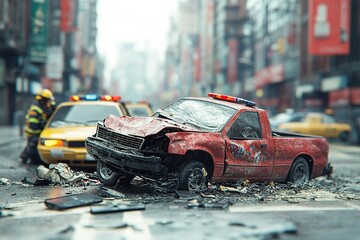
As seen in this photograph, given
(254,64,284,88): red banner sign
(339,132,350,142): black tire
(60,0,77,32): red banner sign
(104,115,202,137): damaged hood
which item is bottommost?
(339,132,350,142): black tire

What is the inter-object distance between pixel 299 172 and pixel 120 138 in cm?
384

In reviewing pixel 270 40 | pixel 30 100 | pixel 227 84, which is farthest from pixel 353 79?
pixel 227 84

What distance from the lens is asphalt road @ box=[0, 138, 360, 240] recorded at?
5.50 meters

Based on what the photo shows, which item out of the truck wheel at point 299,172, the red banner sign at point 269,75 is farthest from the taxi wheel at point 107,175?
the red banner sign at point 269,75

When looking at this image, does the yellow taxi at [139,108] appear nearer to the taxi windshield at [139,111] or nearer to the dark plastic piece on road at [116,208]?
the taxi windshield at [139,111]

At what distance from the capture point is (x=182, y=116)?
29.1ft

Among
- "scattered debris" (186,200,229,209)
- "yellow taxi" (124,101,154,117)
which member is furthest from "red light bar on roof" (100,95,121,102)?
"scattered debris" (186,200,229,209)

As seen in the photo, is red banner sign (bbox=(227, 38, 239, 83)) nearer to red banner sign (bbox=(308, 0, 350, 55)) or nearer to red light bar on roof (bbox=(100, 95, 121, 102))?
red banner sign (bbox=(308, 0, 350, 55))

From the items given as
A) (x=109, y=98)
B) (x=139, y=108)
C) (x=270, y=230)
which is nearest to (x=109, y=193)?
(x=270, y=230)

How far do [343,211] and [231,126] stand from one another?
2322mm

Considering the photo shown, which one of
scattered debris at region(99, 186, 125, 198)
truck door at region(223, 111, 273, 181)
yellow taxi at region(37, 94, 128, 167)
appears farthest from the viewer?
yellow taxi at region(37, 94, 128, 167)

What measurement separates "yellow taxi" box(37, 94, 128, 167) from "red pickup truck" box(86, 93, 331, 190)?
1.60m

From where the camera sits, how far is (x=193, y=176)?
7.94m

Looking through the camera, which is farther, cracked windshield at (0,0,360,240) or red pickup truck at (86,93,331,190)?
red pickup truck at (86,93,331,190)
